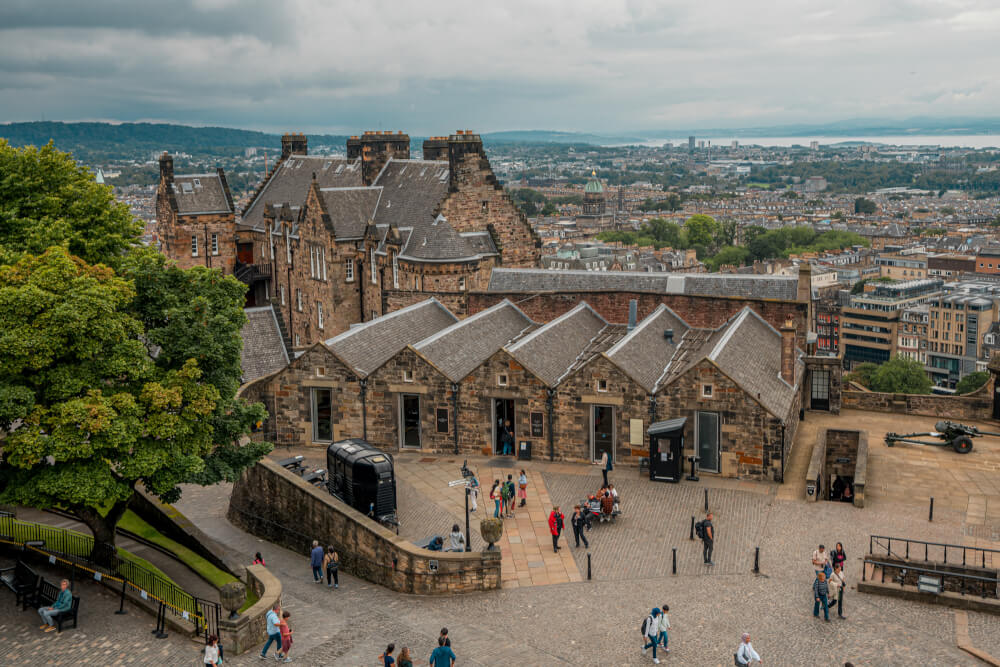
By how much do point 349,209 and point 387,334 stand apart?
70.0 ft

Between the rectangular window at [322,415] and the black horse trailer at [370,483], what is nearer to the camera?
the black horse trailer at [370,483]

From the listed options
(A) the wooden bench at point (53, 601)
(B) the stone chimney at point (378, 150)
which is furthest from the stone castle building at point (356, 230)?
(A) the wooden bench at point (53, 601)

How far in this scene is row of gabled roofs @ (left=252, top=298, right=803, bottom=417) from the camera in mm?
38438

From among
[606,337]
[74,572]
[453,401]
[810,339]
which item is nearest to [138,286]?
[74,572]

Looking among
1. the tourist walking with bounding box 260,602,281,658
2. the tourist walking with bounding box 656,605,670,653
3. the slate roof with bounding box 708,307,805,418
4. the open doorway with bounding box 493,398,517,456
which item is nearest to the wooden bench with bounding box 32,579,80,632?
the tourist walking with bounding box 260,602,281,658

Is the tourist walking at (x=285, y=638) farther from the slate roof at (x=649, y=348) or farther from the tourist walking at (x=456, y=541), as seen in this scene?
the slate roof at (x=649, y=348)

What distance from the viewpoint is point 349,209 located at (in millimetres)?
63625

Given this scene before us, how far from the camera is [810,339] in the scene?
4622cm

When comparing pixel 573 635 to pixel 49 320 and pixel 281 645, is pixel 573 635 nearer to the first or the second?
pixel 281 645

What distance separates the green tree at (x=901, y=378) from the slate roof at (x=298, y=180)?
111 meters

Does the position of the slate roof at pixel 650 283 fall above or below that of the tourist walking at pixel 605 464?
above

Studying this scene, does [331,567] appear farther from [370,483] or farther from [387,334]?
[387,334]

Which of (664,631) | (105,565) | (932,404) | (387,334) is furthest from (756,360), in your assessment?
(105,565)

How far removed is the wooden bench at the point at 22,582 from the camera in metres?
26.9
